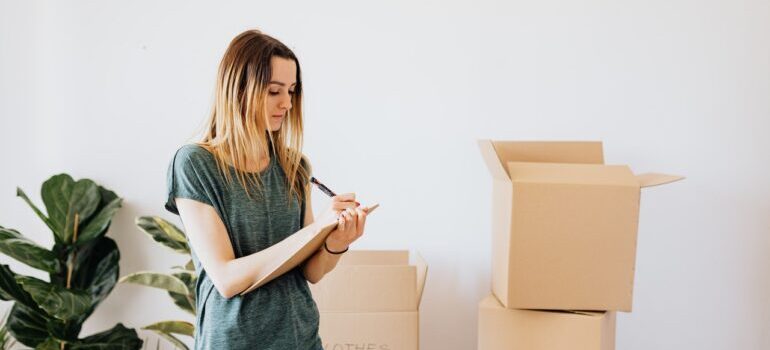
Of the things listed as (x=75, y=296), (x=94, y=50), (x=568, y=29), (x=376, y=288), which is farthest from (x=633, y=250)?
(x=94, y=50)

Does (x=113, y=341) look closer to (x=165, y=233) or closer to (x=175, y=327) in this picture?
(x=175, y=327)

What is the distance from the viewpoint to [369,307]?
77.6 inches

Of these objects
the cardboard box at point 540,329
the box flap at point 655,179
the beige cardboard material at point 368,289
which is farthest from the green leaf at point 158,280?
the box flap at point 655,179

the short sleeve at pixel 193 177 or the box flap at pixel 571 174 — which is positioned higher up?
the short sleeve at pixel 193 177

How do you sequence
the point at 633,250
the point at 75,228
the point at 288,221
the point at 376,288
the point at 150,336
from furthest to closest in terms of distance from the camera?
1. the point at 150,336
2. the point at 75,228
3. the point at 376,288
4. the point at 633,250
5. the point at 288,221

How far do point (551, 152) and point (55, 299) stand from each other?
1430 millimetres

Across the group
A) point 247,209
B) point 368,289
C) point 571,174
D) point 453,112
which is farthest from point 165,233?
point 571,174

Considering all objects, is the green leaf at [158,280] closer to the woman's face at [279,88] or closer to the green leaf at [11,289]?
the green leaf at [11,289]

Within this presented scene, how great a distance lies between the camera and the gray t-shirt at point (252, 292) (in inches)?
47.3

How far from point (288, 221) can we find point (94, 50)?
1405 mm

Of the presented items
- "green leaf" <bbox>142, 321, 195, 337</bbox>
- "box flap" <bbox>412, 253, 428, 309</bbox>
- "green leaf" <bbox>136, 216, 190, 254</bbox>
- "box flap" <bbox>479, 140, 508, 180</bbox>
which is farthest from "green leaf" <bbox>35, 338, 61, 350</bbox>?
"box flap" <bbox>479, 140, 508, 180</bbox>

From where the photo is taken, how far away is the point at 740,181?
7.45ft

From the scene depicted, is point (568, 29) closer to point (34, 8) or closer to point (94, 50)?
point (94, 50)

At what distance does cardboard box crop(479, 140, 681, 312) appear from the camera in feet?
5.85
